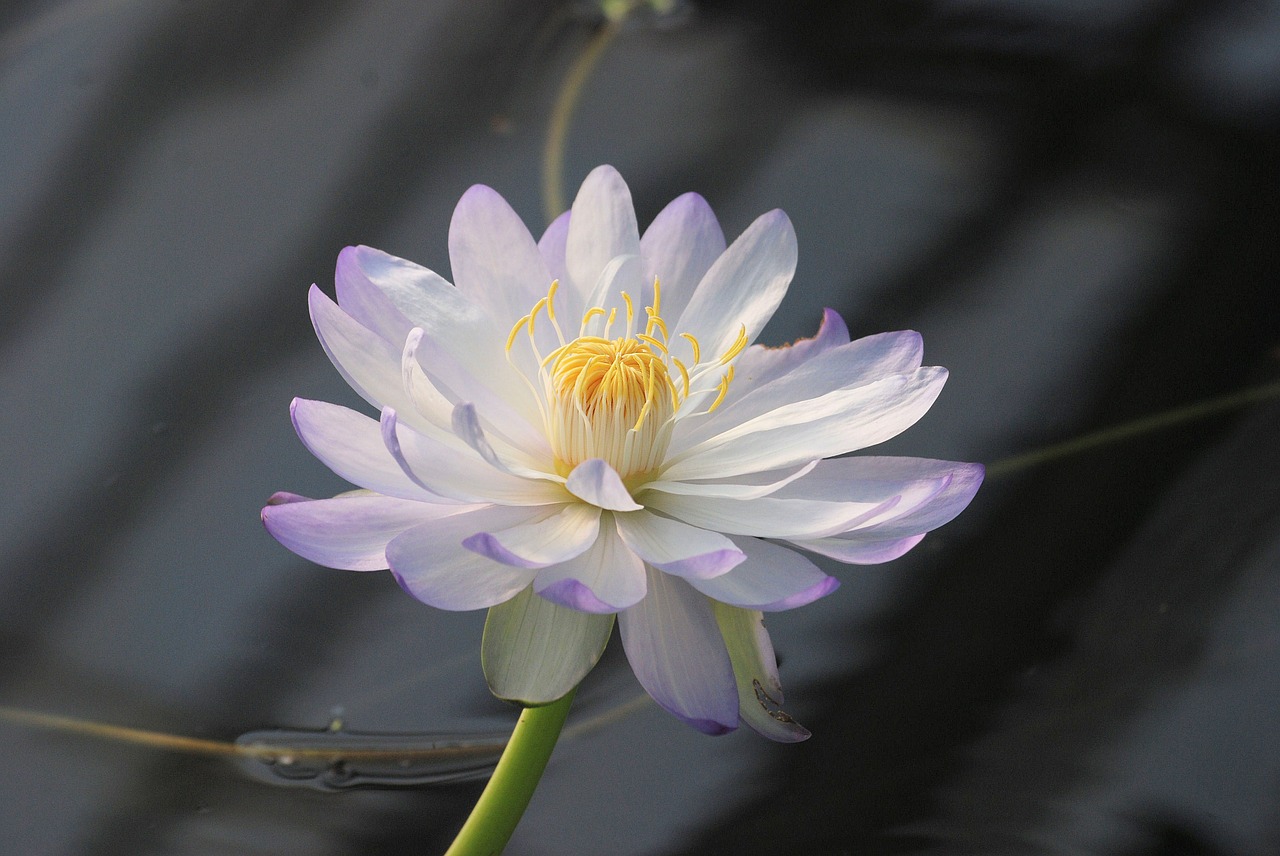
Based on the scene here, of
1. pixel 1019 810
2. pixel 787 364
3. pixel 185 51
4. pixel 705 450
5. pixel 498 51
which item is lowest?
pixel 1019 810

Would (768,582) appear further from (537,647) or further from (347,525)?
(347,525)

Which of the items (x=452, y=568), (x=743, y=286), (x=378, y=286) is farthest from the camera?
(x=743, y=286)

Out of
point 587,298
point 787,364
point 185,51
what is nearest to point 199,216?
point 185,51

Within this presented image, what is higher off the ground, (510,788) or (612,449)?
(612,449)

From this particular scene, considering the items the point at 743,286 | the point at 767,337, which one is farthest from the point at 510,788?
the point at 767,337

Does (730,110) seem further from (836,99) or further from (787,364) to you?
(787,364)

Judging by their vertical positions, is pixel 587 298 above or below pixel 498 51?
below

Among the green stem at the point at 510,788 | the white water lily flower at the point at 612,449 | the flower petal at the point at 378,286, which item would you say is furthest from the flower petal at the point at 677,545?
the flower petal at the point at 378,286
